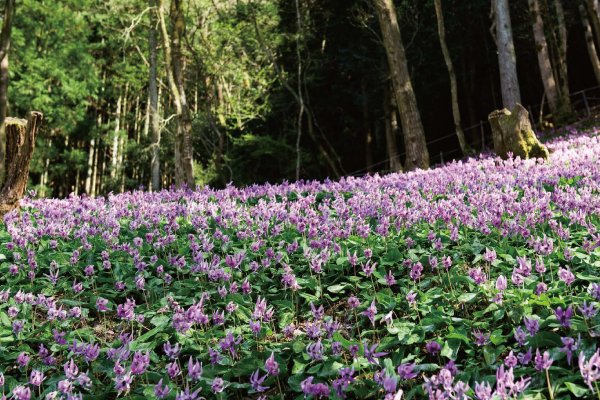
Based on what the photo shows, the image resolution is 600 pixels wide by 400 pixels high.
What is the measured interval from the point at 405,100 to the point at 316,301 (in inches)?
427

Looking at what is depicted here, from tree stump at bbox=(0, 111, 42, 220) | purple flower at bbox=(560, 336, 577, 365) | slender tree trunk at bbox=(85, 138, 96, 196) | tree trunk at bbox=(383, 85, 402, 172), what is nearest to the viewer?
purple flower at bbox=(560, 336, 577, 365)

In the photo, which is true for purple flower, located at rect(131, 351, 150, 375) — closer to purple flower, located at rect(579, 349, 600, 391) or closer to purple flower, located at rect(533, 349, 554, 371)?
purple flower, located at rect(533, 349, 554, 371)

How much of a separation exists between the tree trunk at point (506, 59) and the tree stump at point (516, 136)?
662 cm

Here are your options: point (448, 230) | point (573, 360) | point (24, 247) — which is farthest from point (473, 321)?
point (24, 247)

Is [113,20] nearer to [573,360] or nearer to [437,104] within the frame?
[437,104]

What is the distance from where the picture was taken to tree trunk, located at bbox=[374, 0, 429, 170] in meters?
14.5

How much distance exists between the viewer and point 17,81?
2878 centimetres

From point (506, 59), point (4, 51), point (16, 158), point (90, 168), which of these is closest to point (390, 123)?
point (506, 59)

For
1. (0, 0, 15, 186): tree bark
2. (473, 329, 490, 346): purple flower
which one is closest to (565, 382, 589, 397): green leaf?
(473, 329, 490, 346): purple flower

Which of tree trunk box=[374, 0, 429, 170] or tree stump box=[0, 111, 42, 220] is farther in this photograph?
Result: tree trunk box=[374, 0, 429, 170]

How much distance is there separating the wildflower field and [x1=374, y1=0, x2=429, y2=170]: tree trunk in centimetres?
677

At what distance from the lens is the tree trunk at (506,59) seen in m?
18.5

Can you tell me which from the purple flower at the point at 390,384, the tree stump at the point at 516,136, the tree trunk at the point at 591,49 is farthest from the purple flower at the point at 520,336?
the tree trunk at the point at 591,49

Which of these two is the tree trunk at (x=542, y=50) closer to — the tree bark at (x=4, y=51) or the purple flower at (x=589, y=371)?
the tree bark at (x=4, y=51)
